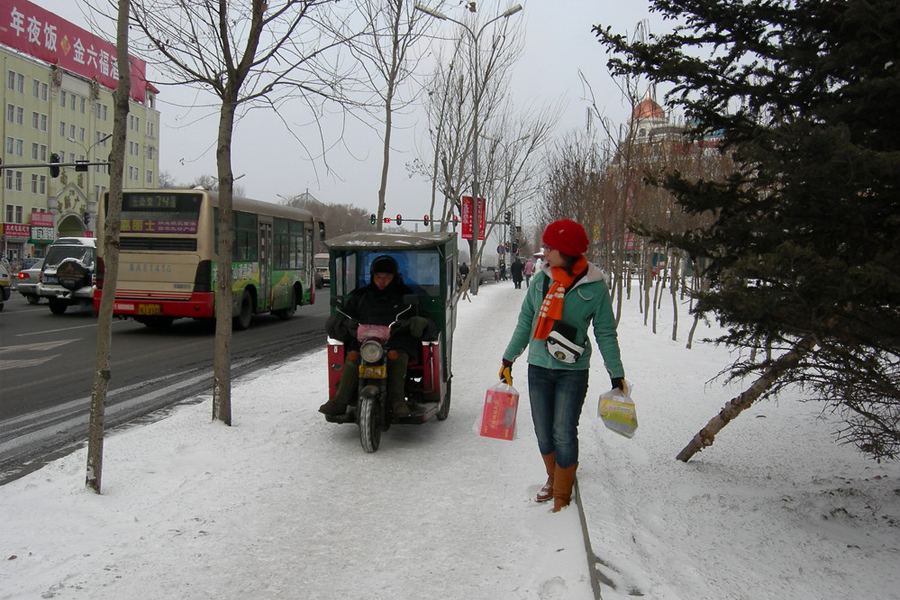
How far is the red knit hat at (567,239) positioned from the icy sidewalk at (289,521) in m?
1.66

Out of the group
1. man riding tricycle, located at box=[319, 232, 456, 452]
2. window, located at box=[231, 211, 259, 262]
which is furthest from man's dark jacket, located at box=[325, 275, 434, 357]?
window, located at box=[231, 211, 259, 262]

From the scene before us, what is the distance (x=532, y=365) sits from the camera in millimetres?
4766

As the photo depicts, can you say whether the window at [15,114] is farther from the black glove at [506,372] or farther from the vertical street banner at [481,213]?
the black glove at [506,372]

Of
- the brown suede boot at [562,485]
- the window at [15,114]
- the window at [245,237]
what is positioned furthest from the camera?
the window at [15,114]

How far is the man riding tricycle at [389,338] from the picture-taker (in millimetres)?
6277

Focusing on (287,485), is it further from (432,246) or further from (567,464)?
(432,246)

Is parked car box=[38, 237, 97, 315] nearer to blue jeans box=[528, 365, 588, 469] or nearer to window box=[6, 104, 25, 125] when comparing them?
blue jeans box=[528, 365, 588, 469]

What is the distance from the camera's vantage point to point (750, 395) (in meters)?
5.33

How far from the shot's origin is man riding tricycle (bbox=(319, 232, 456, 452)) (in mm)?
6277

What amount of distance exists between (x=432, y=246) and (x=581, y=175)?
14.0 metres

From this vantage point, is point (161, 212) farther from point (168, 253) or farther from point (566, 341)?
point (566, 341)

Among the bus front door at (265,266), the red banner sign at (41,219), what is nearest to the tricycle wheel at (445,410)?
the bus front door at (265,266)

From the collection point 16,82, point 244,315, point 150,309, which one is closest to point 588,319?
point 150,309

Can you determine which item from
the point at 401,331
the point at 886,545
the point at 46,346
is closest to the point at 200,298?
the point at 46,346
